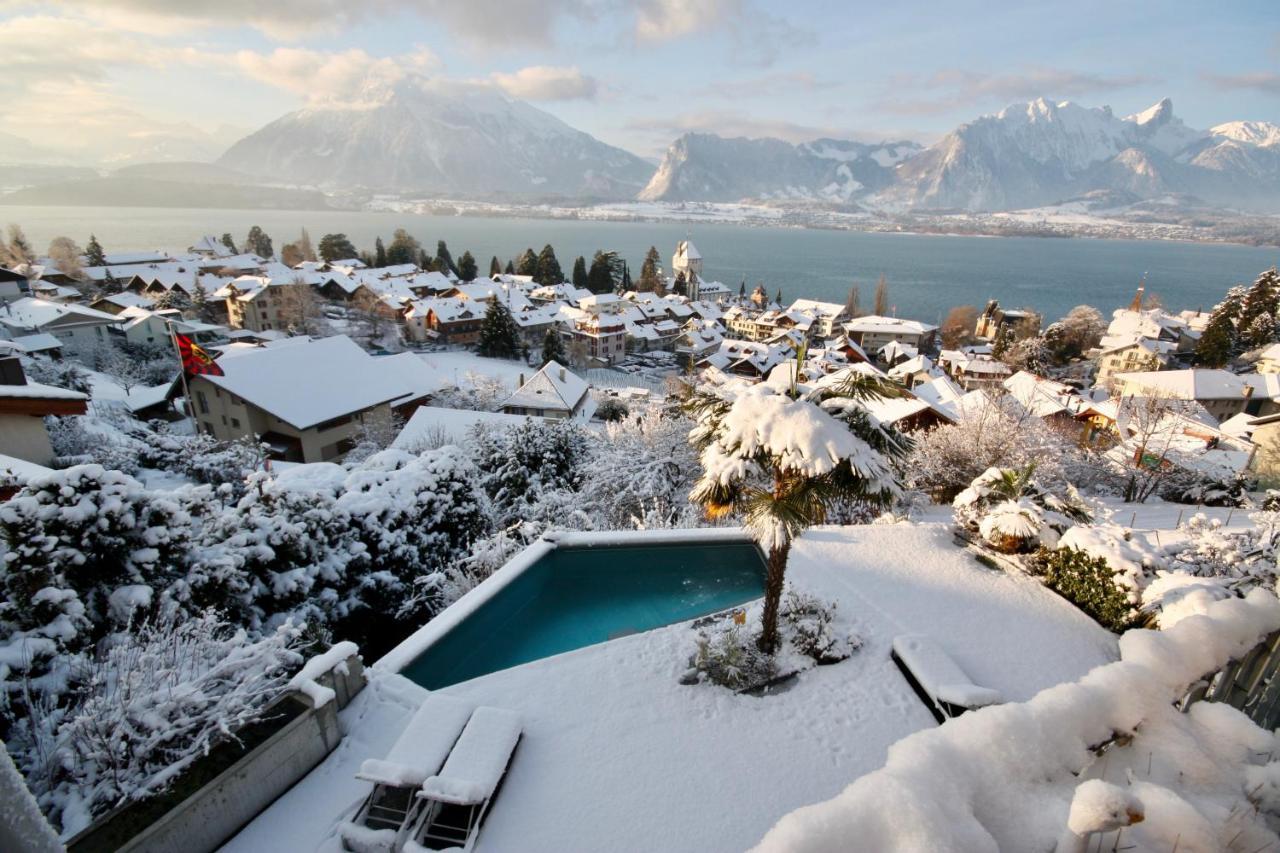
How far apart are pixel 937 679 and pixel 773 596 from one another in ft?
5.98

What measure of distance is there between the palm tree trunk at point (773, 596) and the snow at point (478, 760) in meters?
2.78

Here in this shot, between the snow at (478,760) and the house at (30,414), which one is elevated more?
the house at (30,414)

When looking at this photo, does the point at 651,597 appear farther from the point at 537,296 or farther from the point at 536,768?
the point at 537,296

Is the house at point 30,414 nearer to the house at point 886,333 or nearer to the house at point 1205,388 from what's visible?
the house at point 1205,388

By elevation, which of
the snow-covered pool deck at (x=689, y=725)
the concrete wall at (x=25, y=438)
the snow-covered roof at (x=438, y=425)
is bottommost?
the snow-covered roof at (x=438, y=425)

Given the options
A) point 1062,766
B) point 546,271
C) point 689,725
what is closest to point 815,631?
point 689,725

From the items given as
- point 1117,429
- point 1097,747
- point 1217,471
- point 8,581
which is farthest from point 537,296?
point 1097,747

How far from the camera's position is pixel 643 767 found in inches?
196

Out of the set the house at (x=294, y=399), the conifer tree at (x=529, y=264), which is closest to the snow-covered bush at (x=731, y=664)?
the house at (x=294, y=399)

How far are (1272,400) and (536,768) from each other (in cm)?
4481

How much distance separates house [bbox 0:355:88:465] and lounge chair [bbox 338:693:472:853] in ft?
32.2

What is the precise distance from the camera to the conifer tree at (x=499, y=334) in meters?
44.1

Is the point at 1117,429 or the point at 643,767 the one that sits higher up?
the point at 643,767

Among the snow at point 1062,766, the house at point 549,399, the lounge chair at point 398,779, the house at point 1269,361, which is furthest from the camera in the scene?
the house at point 1269,361
